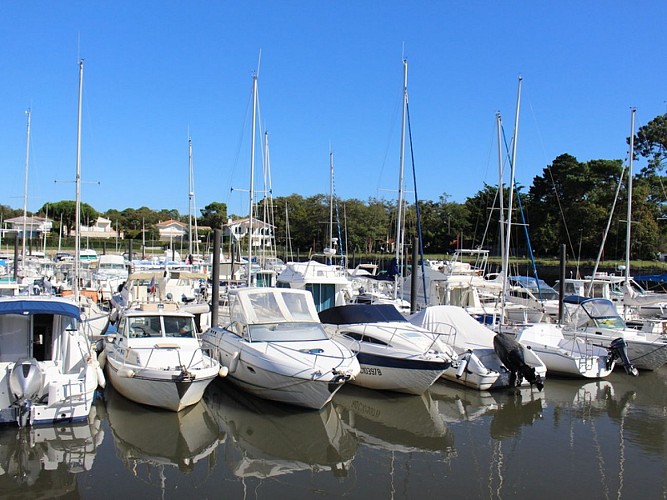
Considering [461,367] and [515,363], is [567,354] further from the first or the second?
[461,367]

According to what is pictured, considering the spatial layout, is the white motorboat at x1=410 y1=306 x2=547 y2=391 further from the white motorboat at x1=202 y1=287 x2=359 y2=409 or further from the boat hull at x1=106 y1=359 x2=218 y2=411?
the boat hull at x1=106 y1=359 x2=218 y2=411

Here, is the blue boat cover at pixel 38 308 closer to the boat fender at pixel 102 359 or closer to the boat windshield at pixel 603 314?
the boat fender at pixel 102 359

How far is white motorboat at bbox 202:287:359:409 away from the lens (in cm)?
1278

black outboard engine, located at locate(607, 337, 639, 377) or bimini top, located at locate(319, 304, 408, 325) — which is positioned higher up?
bimini top, located at locate(319, 304, 408, 325)

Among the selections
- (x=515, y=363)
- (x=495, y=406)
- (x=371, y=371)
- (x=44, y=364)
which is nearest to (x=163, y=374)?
(x=44, y=364)

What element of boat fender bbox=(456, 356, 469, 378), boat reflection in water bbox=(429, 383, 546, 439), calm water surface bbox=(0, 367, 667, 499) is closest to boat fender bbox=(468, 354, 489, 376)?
boat fender bbox=(456, 356, 469, 378)

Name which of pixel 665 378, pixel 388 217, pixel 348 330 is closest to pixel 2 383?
pixel 348 330

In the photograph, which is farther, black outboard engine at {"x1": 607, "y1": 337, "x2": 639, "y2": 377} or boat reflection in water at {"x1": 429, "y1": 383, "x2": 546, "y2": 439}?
black outboard engine at {"x1": 607, "y1": 337, "x2": 639, "y2": 377}

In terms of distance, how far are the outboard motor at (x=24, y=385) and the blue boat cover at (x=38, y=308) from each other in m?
1.36

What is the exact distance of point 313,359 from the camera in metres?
13.2

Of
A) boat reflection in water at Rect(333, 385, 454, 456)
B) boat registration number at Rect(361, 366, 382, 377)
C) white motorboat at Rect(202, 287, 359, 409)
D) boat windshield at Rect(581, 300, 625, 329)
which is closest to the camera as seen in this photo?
boat reflection in water at Rect(333, 385, 454, 456)

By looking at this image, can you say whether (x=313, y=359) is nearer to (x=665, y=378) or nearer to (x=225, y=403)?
(x=225, y=403)

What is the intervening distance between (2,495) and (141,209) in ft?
352

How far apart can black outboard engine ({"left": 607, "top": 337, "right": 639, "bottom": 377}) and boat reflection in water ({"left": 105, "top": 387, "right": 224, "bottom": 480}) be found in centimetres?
1210
